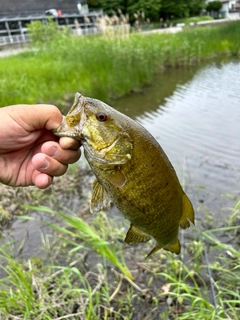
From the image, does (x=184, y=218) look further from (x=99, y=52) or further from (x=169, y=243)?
(x=99, y=52)

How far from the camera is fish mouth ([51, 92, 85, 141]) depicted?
56.3 inches

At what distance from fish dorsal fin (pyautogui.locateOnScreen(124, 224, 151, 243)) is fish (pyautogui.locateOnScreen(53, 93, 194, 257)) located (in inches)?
5.4

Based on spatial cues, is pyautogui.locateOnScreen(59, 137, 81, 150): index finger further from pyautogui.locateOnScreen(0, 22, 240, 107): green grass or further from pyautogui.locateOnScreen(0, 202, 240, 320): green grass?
pyautogui.locateOnScreen(0, 22, 240, 107): green grass

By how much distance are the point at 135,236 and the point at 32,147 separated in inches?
34.8

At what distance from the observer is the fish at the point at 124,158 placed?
1.42 metres

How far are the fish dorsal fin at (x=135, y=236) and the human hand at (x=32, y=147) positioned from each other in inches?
18.6

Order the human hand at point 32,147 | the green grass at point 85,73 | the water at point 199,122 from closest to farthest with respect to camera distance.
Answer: the human hand at point 32,147
the water at point 199,122
the green grass at point 85,73

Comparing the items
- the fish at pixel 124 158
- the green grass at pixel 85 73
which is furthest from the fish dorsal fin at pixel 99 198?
the green grass at pixel 85 73

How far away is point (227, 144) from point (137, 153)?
5924mm

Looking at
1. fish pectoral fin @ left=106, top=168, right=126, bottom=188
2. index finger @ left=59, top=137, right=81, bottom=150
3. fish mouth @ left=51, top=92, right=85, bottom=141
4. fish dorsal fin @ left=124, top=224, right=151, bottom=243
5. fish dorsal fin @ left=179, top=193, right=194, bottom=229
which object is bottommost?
fish dorsal fin @ left=124, top=224, right=151, bottom=243

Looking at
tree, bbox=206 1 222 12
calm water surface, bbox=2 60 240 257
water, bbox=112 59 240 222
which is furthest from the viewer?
tree, bbox=206 1 222 12

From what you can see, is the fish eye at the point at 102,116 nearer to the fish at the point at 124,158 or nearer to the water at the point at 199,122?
the fish at the point at 124,158

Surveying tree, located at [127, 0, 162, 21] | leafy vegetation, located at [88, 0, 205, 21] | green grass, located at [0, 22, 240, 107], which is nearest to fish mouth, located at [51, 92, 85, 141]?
green grass, located at [0, 22, 240, 107]

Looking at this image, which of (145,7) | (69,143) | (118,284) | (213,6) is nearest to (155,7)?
(145,7)
